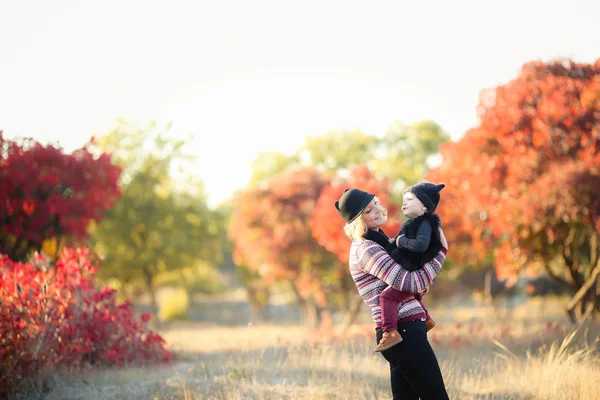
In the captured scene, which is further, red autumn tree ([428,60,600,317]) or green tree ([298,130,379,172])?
green tree ([298,130,379,172])

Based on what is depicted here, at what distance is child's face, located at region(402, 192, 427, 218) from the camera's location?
379 cm

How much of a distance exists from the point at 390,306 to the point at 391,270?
0.77 feet

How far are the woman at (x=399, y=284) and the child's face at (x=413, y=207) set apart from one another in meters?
0.17

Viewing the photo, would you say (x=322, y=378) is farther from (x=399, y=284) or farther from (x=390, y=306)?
(x=399, y=284)

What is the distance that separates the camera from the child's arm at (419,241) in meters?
3.56

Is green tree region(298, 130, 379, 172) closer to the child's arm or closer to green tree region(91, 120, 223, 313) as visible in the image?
green tree region(91, 120, 223, 313)

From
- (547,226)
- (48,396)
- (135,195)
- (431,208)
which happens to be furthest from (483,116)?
(135,195)

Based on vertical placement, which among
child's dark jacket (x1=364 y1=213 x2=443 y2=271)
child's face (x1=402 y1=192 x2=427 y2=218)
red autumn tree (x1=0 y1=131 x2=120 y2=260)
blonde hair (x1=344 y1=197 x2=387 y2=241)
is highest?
red autumn tree (x1=0 y1=131 x2=120 y2=260)

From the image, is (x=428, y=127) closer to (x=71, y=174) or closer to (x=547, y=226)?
(x=547, y=226)

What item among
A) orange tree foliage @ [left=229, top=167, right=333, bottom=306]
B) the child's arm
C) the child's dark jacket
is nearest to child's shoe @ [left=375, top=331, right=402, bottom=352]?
the child's dark jacket

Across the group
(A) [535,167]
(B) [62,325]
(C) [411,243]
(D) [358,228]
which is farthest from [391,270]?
(A) [535,167]

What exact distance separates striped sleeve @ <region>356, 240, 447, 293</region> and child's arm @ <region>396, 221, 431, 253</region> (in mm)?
130

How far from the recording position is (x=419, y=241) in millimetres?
3570

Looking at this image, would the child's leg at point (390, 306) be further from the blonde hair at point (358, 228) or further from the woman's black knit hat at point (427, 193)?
the woman's black knit hat at point (427, 193)
